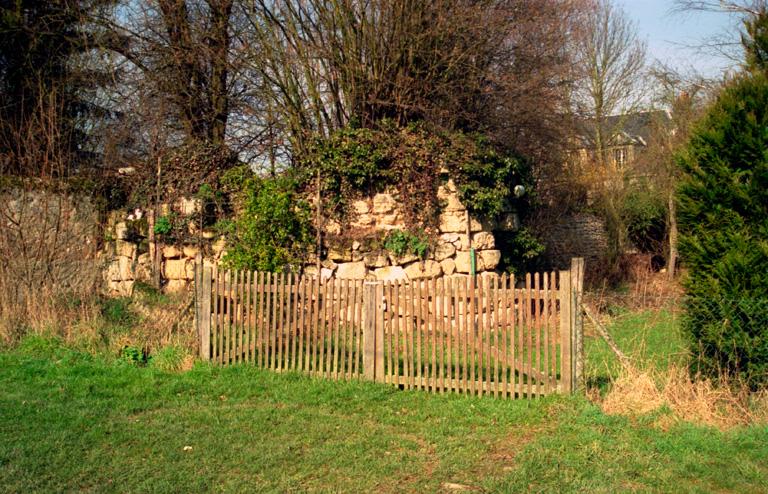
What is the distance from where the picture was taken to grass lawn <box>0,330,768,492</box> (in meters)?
5.08

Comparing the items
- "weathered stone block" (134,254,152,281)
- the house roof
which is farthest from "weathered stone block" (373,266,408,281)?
the house roof

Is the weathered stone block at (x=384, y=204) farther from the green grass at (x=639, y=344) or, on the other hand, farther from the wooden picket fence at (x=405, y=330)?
the green grass at (x=639, y=344)

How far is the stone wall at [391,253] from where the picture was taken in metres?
11.7

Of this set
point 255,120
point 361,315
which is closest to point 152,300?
point 255,120

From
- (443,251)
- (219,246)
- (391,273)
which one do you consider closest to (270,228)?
(219,246)

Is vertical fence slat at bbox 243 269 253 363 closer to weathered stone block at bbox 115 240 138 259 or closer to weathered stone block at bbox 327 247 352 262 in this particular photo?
weathered stone block at bbox 327 247 352 262

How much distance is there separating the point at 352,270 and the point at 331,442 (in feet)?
19.8

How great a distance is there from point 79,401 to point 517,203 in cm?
898

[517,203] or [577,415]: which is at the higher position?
[517,203]

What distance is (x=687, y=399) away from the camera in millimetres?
6523

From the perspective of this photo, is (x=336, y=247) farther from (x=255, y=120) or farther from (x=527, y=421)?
(x=527, y=421)

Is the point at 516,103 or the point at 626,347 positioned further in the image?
the point at 516,103

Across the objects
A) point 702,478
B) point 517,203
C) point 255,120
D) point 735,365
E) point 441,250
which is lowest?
point 702,478

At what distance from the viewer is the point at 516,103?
1386cm
